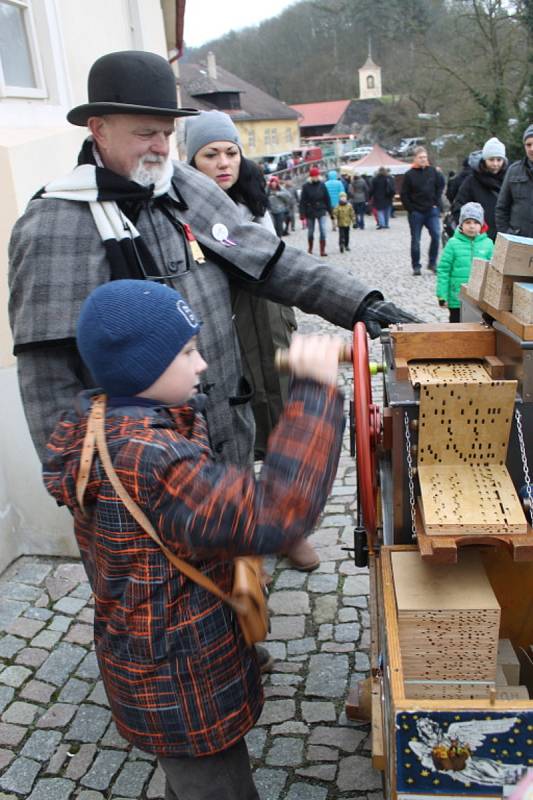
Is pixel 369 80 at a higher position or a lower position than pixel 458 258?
higher

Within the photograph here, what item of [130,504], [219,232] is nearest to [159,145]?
[219,232]

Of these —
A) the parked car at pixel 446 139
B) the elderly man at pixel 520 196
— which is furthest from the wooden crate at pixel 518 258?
the parked car at pixel 446 139

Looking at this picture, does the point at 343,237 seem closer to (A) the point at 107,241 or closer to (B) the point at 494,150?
(B) the point at 494,150

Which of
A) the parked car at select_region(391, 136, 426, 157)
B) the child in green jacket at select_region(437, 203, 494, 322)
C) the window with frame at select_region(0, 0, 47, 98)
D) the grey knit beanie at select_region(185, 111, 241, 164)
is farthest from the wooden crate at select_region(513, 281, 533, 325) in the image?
the parked car at select_region(391, 136, 426, 157)

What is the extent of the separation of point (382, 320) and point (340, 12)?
79.4m

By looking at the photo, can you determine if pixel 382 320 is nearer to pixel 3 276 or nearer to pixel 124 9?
pixel 3 276

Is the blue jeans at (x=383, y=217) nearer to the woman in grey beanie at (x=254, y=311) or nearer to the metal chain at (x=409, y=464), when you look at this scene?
the woman in grey beanie at (x=254, y=311)

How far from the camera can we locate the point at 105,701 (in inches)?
108

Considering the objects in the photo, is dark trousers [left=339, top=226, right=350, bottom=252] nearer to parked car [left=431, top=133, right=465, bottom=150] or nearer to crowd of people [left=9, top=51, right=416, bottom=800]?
parked car [left=431, top=133, right=465, bottom=150]

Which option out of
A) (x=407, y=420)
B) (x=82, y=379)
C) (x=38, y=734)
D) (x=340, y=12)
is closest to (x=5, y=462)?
(x=38, y=734)

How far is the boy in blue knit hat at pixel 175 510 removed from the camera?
1.27 meters

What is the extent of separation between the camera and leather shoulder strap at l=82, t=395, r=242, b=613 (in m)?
1.31

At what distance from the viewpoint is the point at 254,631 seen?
55.7 inches

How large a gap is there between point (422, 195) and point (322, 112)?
71.4 meters
